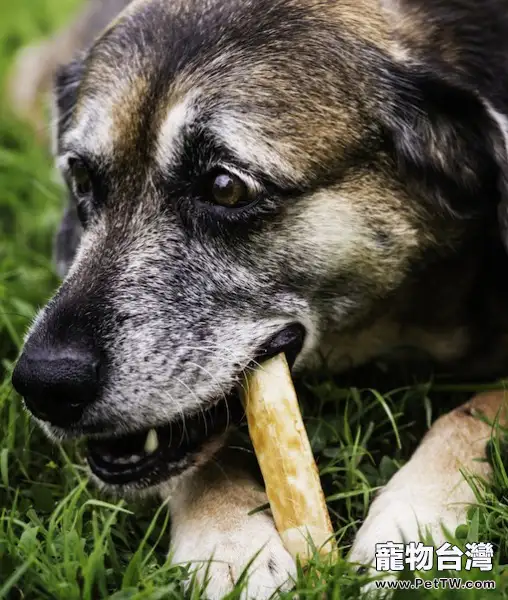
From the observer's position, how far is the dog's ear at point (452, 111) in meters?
2.91

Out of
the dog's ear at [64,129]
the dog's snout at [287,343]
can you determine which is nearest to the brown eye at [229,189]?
the dog's snout at [287,343]

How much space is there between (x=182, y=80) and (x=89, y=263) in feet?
2.04

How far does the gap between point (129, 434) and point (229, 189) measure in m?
0.79

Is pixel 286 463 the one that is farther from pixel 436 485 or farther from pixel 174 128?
pixel 174 128

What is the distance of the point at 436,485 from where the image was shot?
106 inches

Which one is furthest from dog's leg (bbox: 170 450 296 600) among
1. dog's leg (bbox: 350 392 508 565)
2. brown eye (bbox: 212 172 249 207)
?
brown eye (bbox: 212 172 249 207)

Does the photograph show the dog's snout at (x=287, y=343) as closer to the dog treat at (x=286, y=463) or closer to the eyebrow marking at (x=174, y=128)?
the dog treat at (x=286, y=463)

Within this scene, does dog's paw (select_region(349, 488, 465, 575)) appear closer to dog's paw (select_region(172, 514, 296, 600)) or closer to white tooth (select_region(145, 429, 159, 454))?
dog's paw (select_region(172, 514, 296, 600))

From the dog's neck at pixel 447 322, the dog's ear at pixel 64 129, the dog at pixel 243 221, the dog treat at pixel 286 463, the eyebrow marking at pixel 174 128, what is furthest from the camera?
the dog's ear at pixel 64 129

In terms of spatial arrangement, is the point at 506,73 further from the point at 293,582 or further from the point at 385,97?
the point at 293,582

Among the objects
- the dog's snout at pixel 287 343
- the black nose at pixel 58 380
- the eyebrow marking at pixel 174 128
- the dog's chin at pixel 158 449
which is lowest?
the dog's chin at pixel 158 449

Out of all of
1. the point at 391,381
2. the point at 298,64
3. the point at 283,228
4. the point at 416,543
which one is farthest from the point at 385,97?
the point at 416,543

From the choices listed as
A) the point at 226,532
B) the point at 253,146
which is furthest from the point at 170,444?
the point at 253,146

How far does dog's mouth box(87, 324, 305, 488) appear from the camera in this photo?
2.74m
